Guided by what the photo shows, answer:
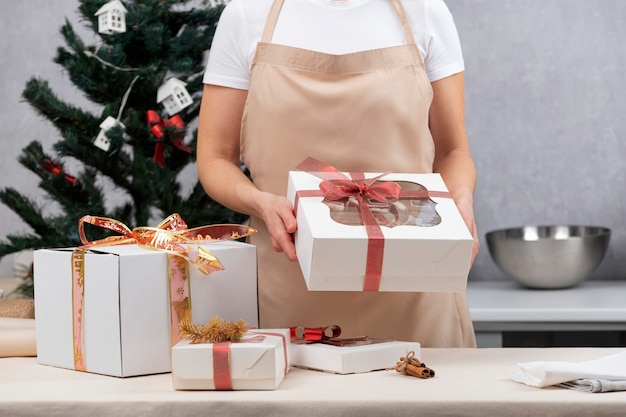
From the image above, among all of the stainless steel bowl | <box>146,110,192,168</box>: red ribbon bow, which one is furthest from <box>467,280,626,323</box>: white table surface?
<box>146,110,192,168</box>: red ribbon bow

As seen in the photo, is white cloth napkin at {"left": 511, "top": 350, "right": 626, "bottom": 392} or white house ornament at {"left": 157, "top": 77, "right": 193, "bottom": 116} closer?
white cloth napkin at {"left": 511, "top": 350, "right": 626, "bottom": 392}

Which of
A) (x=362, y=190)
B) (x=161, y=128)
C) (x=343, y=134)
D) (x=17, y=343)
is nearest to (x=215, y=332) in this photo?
(x=362, y=190)

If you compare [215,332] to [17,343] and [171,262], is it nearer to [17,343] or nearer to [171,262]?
[171,262]

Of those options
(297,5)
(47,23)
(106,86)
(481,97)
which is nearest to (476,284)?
(481,97)

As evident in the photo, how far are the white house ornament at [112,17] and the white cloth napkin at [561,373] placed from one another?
1.33m

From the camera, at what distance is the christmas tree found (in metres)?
2.00

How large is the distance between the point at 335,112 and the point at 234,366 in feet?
1.84

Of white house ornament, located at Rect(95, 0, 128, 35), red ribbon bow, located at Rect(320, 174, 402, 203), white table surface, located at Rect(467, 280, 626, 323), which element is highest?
white house ornament, located at Rect(95, 0, 128, 35)

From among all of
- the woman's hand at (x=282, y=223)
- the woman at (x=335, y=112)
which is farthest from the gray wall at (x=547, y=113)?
the woman's hand at (x=282, y=223)

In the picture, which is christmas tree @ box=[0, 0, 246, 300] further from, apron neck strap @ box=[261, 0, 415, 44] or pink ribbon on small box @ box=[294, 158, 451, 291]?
pink ribbon on small box @ box=[294, 158, 451, 291]

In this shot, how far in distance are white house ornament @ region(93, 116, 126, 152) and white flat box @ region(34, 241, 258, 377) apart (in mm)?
871

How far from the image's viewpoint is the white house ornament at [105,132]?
77.7 inches

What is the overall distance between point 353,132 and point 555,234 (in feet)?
4.69

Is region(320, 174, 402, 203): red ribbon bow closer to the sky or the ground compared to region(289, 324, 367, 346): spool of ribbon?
closer to the sky
